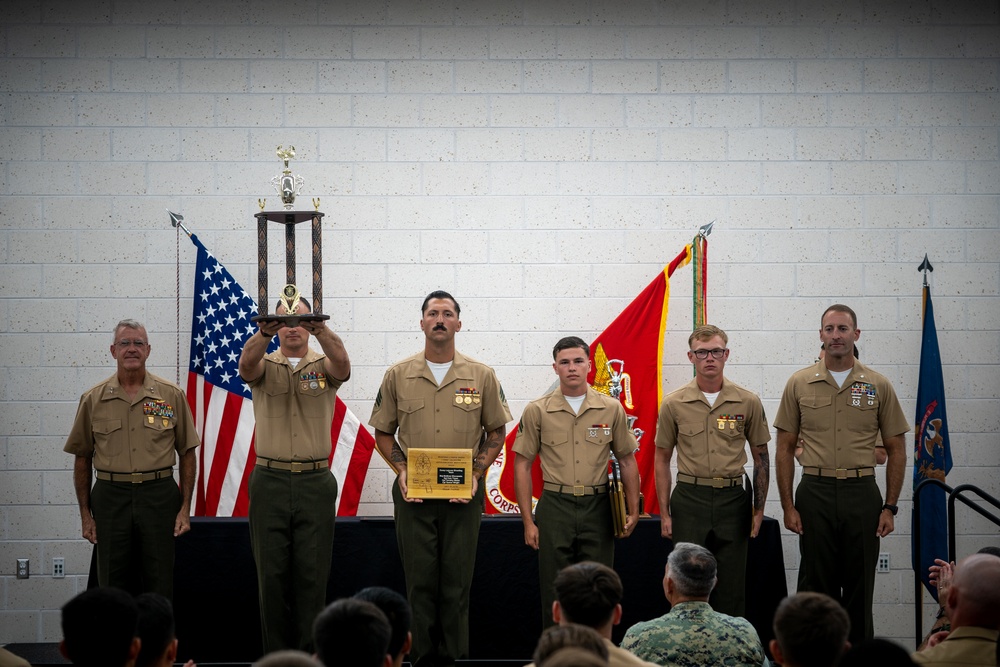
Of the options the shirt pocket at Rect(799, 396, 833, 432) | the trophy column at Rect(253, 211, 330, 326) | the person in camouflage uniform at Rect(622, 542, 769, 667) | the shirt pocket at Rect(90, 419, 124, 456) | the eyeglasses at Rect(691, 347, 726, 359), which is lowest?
the person in camouflage uniform at Rect(622, 542, 769, 667)

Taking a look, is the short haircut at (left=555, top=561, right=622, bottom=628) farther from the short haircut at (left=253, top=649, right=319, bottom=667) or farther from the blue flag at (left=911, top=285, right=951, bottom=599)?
the blue flag at (left=911, top=285, right=951, bottom=599)

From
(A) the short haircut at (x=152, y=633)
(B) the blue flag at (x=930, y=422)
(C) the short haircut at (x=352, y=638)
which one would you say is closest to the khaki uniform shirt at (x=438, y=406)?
(A) the short haircut at (x=152, y=633)

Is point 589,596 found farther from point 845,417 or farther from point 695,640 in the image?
point 845,417

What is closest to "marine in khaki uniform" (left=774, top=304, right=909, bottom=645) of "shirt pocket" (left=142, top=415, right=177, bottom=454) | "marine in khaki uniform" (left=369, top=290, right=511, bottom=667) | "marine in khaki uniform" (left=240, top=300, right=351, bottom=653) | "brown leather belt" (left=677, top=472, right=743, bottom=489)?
"brown leather belt" (left=677, top=472, right=743, bottom=489)

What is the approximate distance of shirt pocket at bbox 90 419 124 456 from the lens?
4.63 meters

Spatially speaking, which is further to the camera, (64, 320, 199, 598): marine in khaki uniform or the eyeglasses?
the eyeglasses

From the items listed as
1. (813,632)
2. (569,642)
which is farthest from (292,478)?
(813,632)

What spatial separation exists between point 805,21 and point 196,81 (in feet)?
12.4

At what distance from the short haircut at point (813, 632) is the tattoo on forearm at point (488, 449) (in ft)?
7.45

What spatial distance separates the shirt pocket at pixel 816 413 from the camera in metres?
4.72

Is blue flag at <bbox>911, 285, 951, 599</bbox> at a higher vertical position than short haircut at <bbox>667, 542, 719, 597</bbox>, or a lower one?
higher

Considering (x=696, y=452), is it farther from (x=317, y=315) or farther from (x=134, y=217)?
(x=134, y=217)

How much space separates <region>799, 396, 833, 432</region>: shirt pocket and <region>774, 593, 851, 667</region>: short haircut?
2491mm

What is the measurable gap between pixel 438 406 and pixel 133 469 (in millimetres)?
1501
